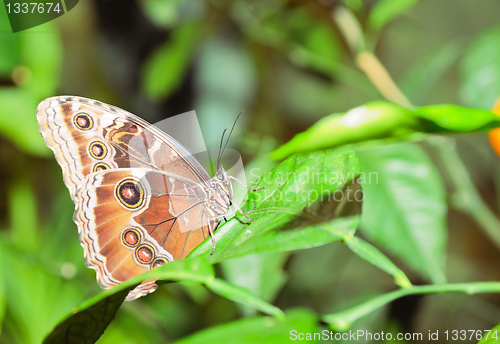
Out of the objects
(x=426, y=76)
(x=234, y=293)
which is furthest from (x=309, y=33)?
(x=234, y=293)

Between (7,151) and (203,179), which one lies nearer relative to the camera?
(203,179)

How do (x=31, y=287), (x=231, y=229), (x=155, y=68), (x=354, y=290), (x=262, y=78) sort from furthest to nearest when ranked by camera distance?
(x=262, y=78), (x=354, y=290), (x=155, y=68), (x=31, y=287), (x=231, y=229)

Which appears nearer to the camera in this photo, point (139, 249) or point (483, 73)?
point (139, 249)

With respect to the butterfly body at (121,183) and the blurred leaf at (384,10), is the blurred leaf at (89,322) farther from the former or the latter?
the blurred leaf at (384,10)

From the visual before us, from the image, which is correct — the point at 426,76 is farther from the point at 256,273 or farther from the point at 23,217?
the point at 23,217

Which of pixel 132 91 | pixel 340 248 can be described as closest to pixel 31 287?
pixel 132 91

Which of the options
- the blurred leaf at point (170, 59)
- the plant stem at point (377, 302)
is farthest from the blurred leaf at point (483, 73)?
the blurred leaf at point (170, 59)

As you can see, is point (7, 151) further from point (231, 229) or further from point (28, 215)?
point (231, 229)
